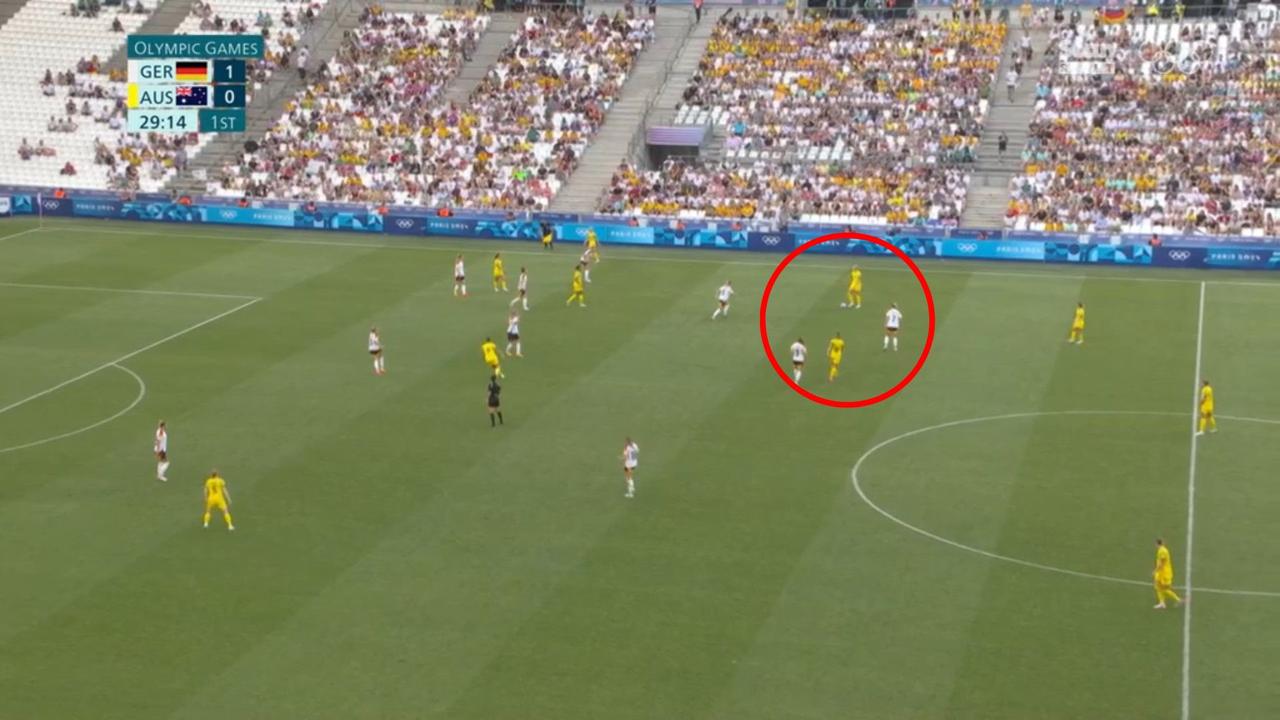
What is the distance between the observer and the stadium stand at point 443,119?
8331 centimetres

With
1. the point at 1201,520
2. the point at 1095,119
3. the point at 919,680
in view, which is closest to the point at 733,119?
the point at 1095,119

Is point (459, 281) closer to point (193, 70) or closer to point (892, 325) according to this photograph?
point (892, 325)

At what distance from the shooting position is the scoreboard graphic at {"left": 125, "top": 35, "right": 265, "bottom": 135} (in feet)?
292

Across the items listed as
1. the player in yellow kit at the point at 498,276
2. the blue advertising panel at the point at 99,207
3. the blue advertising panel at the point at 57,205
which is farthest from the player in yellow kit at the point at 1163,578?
the blue advertising panel at the point at 57,205

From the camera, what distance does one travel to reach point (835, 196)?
78188mm

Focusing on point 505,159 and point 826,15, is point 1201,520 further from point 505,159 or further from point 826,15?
point 826,15

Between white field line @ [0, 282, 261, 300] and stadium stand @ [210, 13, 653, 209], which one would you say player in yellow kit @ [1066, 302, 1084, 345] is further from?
stadium stand @ [210, 13, 653, 209]

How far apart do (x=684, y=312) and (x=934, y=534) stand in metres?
24.0

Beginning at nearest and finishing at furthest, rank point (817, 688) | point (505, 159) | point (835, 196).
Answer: point (817, 688), point (835, 196), point (505, 159)

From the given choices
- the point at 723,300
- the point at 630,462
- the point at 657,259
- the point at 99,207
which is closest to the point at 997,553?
the point at 630,462

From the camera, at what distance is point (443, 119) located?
290 ft

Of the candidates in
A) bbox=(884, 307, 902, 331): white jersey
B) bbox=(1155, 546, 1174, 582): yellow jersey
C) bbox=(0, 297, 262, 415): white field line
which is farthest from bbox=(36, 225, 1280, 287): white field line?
bbox=(1155, 546, 1174, 582): yellow jersey

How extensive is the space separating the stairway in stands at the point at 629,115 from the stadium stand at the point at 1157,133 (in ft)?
64.4

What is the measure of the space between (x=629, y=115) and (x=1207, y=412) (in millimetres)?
47047
